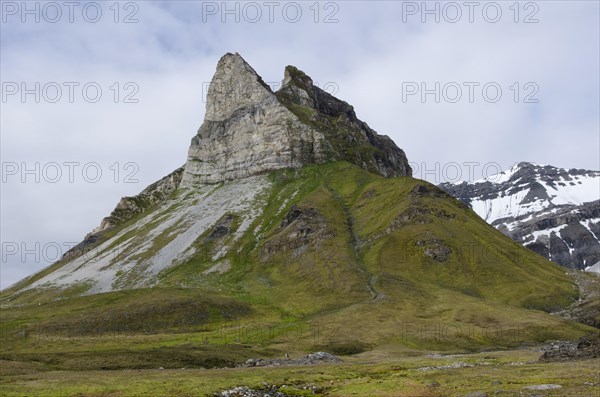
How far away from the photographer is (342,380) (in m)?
69.9

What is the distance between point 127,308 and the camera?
160750mm

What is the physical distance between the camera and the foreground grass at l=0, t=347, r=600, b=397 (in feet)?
188

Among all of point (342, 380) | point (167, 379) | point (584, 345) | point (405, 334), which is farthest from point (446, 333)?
point (167, 379)

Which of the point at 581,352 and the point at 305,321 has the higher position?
the point at 581,352

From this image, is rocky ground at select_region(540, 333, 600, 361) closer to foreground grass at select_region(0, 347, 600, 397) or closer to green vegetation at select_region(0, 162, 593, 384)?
foreground grass at select_region(0, 347, 600, 397)

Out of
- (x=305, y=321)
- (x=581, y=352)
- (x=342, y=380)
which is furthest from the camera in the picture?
(x=305, y=321)

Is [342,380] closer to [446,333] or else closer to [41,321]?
[446,333]

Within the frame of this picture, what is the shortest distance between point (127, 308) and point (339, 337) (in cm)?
6823

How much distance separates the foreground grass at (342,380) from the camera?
57.4 meters

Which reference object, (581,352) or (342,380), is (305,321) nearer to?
(581,352)

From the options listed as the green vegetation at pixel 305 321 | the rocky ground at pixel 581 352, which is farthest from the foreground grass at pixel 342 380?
the rocky ground at pixel 581 352

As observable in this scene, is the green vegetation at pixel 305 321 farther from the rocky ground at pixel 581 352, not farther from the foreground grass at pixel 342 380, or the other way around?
the rocky ground at pixel 581 352

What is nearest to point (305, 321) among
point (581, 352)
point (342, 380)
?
point (581, 352)

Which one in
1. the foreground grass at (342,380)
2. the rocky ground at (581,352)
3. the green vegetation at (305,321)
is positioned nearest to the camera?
the foreground grass at (342,380)
